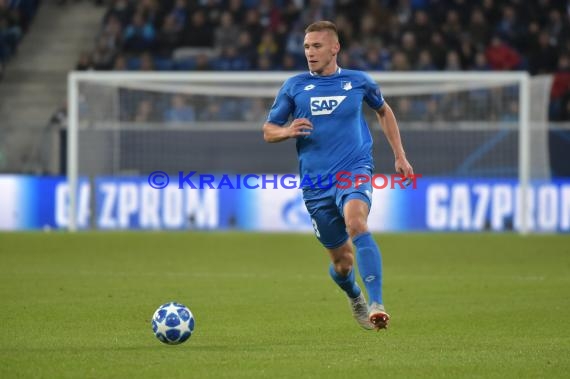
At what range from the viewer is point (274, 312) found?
10.7 m

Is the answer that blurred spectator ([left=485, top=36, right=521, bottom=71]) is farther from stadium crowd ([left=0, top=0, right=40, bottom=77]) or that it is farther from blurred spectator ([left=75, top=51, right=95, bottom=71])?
stadium crowd ([left=0, top=0, right=40, bottom=77])

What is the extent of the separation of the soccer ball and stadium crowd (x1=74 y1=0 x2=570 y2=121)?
17.5 meters

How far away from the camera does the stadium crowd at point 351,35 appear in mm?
26109

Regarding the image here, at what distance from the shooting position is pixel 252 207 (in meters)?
23.4

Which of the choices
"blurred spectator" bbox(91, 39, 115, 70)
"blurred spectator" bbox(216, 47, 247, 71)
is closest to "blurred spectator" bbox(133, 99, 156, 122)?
"blurred spectator" bbox(216, 47, 247, 71)

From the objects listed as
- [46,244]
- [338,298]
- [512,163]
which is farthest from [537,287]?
[512,163]

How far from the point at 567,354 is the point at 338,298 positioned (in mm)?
4173

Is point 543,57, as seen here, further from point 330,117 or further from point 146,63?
point 330,117

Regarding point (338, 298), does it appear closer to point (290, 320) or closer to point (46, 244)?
point (290, 320)

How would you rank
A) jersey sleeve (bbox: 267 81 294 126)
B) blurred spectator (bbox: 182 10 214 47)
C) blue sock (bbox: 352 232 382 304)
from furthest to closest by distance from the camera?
blurred spectator (bbox: 182 10 214 47), jersey sleeve (bbox: 267 81 294 126), blue sock (bbox: 352 232 382 304)

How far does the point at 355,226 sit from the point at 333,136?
808 millimetres

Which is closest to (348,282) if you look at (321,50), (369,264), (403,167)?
(369,264)

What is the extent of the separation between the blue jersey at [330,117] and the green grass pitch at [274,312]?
48.8 inches

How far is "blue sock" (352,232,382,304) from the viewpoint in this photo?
857 cm
